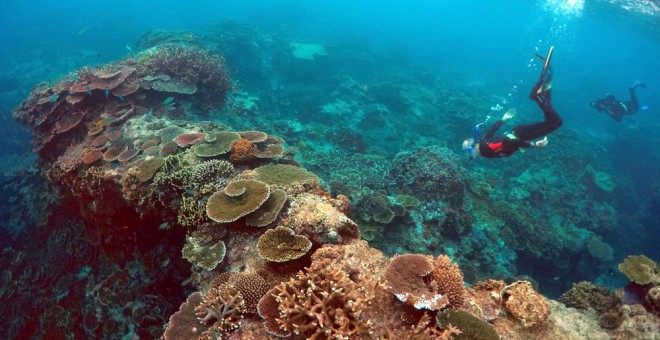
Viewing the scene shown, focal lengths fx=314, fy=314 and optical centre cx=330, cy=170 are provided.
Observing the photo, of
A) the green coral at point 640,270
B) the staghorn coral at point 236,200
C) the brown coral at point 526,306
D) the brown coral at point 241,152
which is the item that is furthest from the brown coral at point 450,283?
the brown coral at point 241,152

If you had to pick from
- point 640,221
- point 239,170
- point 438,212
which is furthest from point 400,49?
point 239,170

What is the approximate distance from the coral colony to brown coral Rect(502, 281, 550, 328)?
17 mm

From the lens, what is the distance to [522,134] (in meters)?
9.75

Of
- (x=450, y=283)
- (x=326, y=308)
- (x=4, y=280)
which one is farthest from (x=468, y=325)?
(x=4, y=280)

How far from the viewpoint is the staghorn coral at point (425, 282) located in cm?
357

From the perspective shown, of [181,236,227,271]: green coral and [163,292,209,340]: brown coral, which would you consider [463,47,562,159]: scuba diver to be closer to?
[181,236,227,271]: green coral

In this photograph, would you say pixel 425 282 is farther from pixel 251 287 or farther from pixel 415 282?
pixel 251 287

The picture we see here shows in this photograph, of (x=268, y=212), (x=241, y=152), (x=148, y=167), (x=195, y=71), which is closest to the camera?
(x=268, y=212)

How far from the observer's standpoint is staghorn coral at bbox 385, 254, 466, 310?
3.57 m

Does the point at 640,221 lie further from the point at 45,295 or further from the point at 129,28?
the point at 129,28

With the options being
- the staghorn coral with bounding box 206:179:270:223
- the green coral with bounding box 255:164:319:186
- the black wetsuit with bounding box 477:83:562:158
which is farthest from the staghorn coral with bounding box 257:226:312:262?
the black wetsuit with bounding box 477:83:562:158

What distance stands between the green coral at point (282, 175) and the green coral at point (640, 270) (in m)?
5.47

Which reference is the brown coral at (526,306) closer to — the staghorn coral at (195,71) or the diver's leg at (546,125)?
the diver's leg at (546,125)

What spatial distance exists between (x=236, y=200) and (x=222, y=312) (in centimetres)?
204
